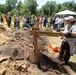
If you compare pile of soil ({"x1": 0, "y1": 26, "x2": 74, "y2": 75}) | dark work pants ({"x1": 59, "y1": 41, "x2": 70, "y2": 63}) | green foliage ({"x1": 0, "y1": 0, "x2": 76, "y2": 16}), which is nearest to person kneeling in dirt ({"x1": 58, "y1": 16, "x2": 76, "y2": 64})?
dark work pants ({"x1": 59, "y1": 41, "x2": 70, "y2": 63})

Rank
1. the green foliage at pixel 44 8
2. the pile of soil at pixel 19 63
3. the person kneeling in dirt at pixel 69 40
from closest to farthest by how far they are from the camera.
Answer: the pile of soil at pixel 19 63 → the person kneeling in dirt at pixel 69 40 → the green foliage at pixel 44 8

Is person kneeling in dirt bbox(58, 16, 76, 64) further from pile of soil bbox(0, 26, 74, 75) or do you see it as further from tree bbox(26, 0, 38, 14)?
tree bbox(26, 0, 38, 14)

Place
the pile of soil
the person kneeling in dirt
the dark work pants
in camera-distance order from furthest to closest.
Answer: the dark work pants → the person kneeling in dirt → the pile of soil

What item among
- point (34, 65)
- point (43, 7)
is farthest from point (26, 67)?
point (43, 7)

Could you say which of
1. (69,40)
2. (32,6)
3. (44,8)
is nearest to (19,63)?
(69,40)

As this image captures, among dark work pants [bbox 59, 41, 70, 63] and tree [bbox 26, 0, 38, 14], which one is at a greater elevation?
dark work pants [bbox 59, 41, 70, 63]

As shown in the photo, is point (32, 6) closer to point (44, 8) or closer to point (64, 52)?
point (44, 8)

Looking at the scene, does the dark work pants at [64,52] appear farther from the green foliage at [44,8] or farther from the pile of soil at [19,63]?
the green foliage at [44,8]

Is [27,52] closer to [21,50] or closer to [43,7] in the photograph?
[21,50]

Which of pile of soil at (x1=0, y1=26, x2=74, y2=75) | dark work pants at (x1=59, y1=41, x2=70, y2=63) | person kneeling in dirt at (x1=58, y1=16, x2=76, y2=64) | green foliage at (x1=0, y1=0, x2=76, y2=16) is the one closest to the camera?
pile of soil at (x1=0, y1=26, x2=74, y2=75)

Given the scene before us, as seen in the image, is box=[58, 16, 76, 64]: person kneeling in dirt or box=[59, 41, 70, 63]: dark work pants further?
box=[59, 41, 70, 63]: dark work pants

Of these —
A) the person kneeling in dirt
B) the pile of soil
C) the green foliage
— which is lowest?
the green foliage

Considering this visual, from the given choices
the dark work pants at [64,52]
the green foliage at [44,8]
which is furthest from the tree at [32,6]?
the dark work pants at [64,52]

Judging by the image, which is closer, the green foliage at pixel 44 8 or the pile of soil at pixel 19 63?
the pile of soil at pixel 19 63
